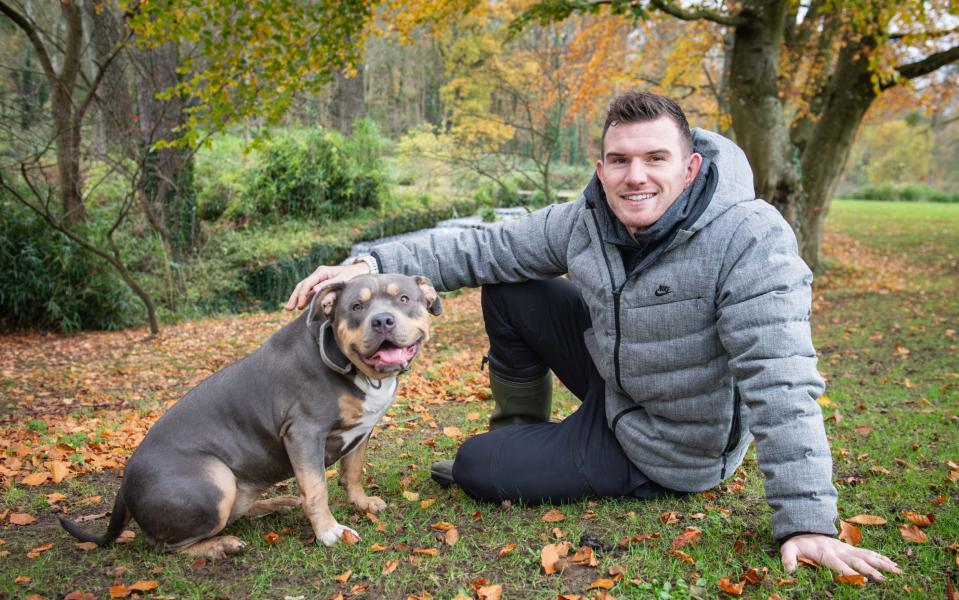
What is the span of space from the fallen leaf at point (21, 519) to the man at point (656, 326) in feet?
6.03

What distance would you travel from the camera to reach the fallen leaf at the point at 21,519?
3.66 m

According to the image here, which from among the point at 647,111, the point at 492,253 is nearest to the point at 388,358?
the point at 492,253

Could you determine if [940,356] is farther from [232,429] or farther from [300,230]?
[300,230]

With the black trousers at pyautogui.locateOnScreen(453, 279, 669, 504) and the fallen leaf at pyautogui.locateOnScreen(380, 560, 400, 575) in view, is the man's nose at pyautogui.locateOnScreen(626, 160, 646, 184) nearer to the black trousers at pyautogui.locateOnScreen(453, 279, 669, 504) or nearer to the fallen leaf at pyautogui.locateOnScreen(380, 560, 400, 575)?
the black trousers at pyautogui.locateOnScreen(453, 279, 669, 504)

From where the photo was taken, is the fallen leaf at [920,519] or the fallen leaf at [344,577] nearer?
the fallen leaf at [344,577]

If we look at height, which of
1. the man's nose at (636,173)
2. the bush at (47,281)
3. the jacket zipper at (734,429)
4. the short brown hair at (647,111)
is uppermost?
the short brown hair at (647,111)

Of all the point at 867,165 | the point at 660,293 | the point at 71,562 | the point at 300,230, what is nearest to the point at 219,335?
the point at 300,230

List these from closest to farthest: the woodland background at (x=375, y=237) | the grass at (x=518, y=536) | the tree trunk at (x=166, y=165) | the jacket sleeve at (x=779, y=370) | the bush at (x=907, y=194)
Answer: the jacket sleeve at (x=779, y=370) < the grass at (x=518, y=536) < the woodland background at (x=375, y=237) < the tree trunk at (x=166, y=165) < the bush at (x=907, y=194)

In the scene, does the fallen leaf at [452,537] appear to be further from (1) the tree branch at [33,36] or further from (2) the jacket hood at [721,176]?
(1) the tree branch at [33,36]

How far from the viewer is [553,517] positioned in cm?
341

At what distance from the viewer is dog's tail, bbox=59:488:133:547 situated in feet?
10.4

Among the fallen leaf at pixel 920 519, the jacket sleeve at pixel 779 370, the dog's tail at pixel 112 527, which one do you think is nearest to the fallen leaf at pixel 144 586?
the dog's tail at pixel 112 527

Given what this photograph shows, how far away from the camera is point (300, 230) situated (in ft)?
52.9

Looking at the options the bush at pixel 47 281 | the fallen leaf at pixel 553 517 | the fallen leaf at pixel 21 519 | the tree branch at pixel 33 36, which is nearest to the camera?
the fallen leaf at pixel 553 517
